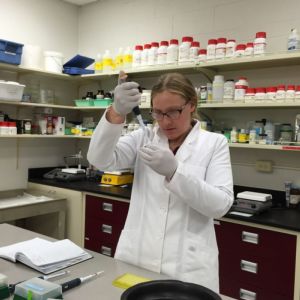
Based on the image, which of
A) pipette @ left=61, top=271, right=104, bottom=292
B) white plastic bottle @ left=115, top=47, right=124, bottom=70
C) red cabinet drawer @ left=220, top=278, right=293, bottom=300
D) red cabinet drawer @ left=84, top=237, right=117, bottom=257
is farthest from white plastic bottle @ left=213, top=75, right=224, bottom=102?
pipette @ left=61, top=271, right=104, bottom=292

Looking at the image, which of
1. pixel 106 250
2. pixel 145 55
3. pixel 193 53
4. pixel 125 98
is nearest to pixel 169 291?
pixel 125 98

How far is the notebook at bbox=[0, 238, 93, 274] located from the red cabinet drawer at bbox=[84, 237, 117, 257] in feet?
4.94

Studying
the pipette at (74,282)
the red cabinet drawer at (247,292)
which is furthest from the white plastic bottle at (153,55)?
the pipette at (74,282)

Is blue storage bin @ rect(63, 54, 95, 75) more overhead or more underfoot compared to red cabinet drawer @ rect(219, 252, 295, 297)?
more overhead

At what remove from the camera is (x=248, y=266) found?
2176mm

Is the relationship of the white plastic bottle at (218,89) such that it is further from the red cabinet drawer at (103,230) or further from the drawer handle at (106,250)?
the drawer handle at (106,250)

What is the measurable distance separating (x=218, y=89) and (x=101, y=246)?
1.59 m

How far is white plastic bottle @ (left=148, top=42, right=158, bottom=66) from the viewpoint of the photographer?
9.91 ft

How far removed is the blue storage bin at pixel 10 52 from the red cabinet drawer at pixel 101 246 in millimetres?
1667

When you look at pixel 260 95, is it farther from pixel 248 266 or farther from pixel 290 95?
pixel 248 266

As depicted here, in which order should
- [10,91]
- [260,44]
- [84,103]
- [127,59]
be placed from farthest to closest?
[84,103] → [127,59] → [10,91] → [260,44]

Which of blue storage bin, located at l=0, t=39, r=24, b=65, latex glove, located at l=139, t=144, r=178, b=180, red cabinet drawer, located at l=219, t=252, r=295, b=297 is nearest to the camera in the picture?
latex glove, located at l=139, t=144, r=178, b=180

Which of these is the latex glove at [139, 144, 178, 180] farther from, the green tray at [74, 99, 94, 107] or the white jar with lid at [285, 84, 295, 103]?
the green tray at [74, 99, 94, 107]

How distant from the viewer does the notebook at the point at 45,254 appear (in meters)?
1.22
